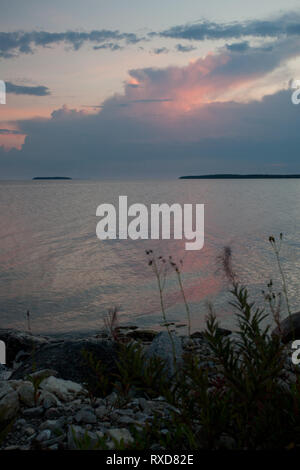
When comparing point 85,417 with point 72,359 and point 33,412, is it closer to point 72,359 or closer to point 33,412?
point 33,412

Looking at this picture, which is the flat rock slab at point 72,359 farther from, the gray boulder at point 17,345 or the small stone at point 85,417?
the gray boulder at point 17,345

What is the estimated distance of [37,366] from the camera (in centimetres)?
689

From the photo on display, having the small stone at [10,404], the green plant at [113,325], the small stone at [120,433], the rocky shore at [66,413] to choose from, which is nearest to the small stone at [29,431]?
the rocky shore at [66,413]

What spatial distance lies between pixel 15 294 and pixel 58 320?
404cm

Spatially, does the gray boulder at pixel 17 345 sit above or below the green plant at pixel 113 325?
below

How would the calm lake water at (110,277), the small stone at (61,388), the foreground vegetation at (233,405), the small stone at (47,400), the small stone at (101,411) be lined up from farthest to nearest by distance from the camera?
1. the calm lake water at (110,277)
2. the small stone at (61,388)
3. the small stone at (47,400)
4. the small stone at (101,411)
5. the foreground vegetation at (233,405)

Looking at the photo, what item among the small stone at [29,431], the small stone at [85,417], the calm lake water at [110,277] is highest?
the calm lake water at [110,277]

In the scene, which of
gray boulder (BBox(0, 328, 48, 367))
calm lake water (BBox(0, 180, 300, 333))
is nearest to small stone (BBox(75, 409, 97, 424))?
calm lake water (BBox(0, 180, 300, 333))

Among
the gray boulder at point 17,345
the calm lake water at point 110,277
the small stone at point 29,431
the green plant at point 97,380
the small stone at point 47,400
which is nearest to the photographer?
the green plant at point 97,380

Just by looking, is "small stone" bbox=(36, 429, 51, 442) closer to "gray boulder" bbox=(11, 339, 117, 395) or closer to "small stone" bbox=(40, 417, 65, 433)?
"small stone" bbox=(40, 417, 65, 433)

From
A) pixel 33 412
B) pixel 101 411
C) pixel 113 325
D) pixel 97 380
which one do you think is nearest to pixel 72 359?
pixel 97 380

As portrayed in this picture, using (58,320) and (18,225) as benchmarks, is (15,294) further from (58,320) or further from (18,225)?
(18,225)

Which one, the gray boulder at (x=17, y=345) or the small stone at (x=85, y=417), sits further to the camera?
the gray boulder at (x=17, y=345)

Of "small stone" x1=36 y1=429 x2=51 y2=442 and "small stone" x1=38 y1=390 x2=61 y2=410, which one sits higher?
"small stone" x1=38 y1=390 x2=61 y2=410
